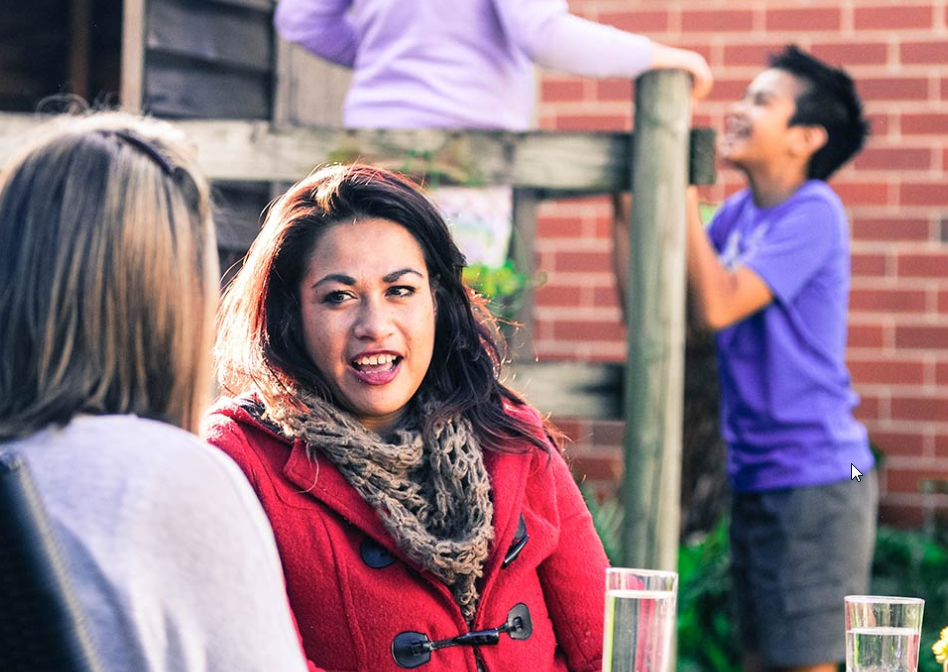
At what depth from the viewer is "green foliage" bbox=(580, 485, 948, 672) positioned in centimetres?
484

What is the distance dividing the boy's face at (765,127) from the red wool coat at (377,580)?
188 cm

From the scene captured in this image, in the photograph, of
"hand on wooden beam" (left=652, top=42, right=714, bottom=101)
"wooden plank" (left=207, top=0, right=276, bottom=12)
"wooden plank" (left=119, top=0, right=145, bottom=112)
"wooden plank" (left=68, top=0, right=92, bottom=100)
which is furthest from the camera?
"wooden plank" (left=68, top=0, right=92, bottom=100)

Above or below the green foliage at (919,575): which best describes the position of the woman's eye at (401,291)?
above

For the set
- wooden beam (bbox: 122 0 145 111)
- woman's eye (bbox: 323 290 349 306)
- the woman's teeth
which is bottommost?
the woman's teeth

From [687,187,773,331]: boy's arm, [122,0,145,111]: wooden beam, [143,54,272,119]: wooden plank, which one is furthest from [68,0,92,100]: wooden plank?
[687,187,773,331]: boy's arm

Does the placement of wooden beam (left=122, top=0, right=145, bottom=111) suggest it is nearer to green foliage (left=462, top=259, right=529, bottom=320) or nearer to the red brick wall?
green foliage (left=462, top=259, right=529, bottom=320)

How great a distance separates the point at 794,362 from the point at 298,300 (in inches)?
67.4

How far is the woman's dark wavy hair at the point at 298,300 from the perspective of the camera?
2.40 meters

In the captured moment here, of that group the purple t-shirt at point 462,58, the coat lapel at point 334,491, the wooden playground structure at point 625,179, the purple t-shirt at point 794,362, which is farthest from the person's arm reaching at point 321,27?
the coat lapel at point 334,491

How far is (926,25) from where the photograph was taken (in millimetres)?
5367

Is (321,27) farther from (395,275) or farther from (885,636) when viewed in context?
(885,636)

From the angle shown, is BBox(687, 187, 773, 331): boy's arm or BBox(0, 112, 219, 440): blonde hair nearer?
BBox(0, 112, 219, 440): blonde hair

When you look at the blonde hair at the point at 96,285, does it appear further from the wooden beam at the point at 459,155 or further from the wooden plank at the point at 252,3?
the wooden plank at the point at 252,3

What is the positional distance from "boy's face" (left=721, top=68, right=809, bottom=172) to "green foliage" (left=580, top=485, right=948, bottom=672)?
134 centimetres
